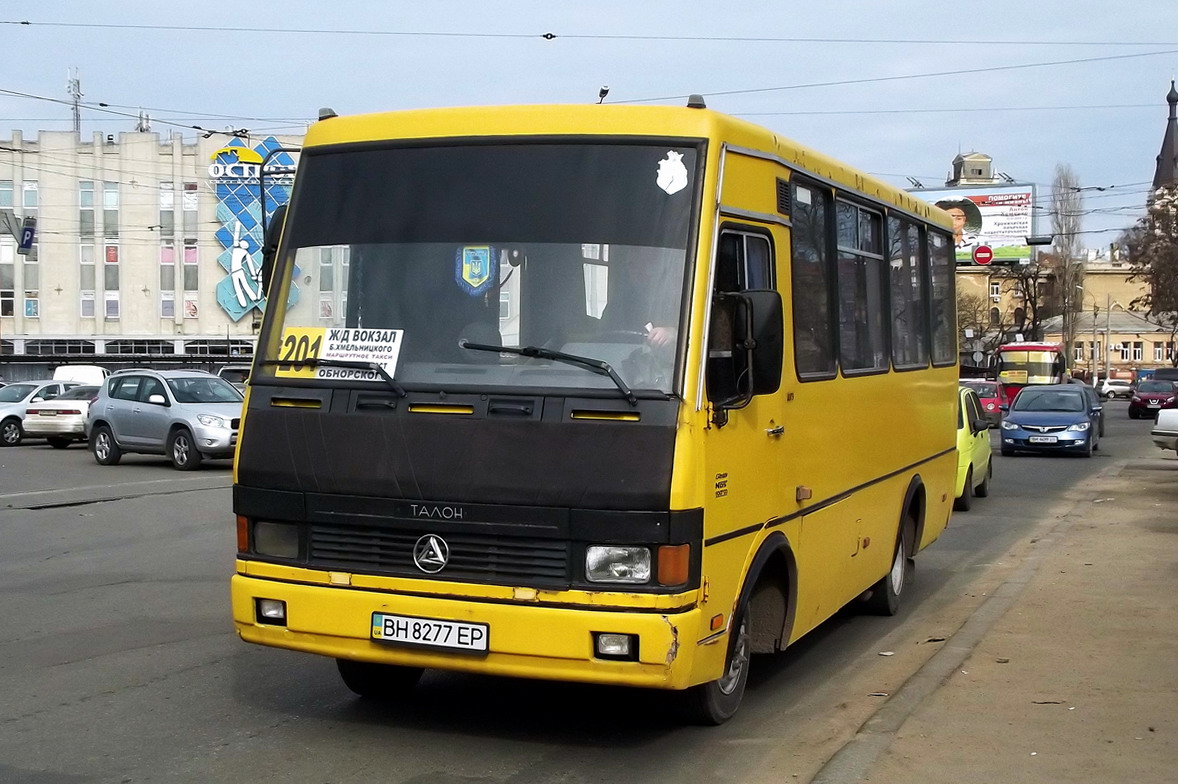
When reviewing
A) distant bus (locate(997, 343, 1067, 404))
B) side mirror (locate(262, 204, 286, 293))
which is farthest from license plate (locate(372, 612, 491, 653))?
distant bus (locate(997, 343, 1067, 404))

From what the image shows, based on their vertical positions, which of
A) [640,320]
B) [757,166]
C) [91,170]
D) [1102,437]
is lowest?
[1102,437]

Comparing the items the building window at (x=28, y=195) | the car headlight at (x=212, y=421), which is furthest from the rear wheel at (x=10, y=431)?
the building window at (x=28, y=195)

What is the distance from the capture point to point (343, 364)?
6055 mm

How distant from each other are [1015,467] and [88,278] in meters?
58.6

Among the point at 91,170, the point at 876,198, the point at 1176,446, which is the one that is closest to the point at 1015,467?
A: the point at 1176,446

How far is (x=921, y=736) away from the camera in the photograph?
6387mm

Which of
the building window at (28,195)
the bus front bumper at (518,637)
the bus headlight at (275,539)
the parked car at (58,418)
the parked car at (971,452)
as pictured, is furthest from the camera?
the building window at (28,195)

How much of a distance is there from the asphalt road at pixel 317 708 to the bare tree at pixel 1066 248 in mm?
77048

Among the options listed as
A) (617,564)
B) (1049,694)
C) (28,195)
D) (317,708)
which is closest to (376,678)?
(317,708)

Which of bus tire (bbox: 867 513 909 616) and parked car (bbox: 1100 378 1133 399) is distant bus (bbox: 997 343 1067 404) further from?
bus tire (bbox: 867 513 909 616)

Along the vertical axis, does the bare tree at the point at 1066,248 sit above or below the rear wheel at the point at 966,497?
above

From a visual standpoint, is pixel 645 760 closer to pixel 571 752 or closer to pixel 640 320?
pixel 571 752

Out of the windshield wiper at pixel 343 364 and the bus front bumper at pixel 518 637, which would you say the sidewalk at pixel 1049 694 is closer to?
the bus front bumper at pixel 518 637

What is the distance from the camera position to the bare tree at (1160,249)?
50594 mm
